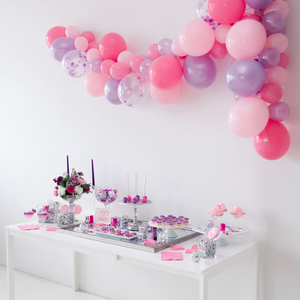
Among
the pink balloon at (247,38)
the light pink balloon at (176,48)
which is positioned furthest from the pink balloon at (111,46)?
the pink balloon at (247,38)

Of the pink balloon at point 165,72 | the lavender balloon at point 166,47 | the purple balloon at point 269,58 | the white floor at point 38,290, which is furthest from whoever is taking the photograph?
the white floor at point 38,290

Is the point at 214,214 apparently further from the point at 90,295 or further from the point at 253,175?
the point at 90,295

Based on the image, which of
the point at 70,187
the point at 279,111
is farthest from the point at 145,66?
the point at 70,187

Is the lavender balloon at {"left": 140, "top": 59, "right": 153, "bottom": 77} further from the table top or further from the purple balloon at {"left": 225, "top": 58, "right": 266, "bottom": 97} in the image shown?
the table top

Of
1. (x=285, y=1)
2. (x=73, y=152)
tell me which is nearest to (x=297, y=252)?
(x=285, y=1)

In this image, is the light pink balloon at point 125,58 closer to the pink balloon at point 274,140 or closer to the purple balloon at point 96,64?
the purple balloon at point 96,64

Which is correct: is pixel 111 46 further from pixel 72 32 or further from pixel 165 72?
pixel 165 72

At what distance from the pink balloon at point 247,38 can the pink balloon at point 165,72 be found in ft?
1.11

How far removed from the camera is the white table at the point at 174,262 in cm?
139

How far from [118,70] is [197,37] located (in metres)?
0.60

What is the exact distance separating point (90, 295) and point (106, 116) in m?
1.34

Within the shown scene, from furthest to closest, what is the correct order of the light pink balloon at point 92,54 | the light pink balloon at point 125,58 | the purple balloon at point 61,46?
the purple balloon at point 61,46 < the light pink balloon at point 92,54 < the light pink balloon at point 125,58

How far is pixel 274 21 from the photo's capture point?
1.53m

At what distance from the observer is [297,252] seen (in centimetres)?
169
